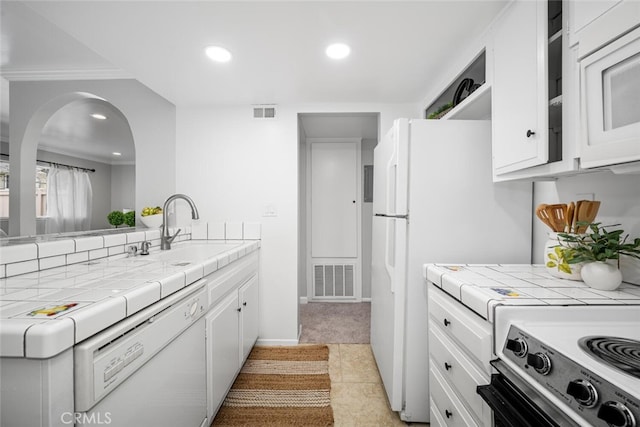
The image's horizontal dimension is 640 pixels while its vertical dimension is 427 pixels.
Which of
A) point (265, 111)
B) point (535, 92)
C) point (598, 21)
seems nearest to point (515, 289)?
point (535, 92)

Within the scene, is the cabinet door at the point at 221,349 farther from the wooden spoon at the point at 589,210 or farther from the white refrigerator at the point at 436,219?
the wooden spoon at the point at 589,210

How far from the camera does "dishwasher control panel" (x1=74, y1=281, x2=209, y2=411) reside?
2.17ft

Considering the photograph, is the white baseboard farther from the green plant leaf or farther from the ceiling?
the ceiling

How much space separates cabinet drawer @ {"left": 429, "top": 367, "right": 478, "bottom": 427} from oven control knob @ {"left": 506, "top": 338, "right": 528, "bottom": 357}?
1.26 feet

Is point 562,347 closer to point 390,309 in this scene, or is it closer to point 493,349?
point 493,349

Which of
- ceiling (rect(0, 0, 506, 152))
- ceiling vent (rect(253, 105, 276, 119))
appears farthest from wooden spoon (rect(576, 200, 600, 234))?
ceiling vent (rect(253, 105, 276, 119))

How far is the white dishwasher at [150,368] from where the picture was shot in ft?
2.24

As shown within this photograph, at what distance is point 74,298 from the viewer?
0.81 m

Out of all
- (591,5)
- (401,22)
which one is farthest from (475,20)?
(591,5)

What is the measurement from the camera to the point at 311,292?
3723 mm

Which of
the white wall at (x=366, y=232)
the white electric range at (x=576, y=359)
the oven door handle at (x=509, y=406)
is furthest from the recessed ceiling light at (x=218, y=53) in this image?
the white wall at (x=366, y=232)

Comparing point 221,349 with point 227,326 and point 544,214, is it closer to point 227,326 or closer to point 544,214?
point 227,326

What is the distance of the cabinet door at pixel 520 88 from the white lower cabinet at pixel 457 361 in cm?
70

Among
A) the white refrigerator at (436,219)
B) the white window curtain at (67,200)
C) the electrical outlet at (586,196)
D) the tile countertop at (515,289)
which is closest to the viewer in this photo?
the tile countertop at (515,289)
